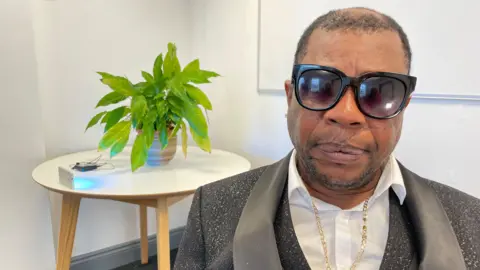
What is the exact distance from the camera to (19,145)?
1400 mm

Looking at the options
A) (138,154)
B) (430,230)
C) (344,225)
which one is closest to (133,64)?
(138,154)

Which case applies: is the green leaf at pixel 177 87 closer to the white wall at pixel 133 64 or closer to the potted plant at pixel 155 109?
the potted plant at pixel 155 109

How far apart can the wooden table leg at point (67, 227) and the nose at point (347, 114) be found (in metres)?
1.02

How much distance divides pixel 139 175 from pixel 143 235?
644 millimetres

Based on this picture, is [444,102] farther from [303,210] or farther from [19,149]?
[19,149]

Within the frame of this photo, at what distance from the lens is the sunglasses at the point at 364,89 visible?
1.97 feet

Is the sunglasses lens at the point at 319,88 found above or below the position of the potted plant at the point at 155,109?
above

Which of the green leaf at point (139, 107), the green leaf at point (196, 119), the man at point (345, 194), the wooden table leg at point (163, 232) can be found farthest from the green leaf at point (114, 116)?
the man at point (345, 194)

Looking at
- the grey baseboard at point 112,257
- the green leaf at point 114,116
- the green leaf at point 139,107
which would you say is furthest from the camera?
the grey baseboard at point 112,257

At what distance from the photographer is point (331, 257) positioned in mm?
676

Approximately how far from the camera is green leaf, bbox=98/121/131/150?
1217 mm

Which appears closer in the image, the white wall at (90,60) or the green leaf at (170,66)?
the green leaf at (170,66)

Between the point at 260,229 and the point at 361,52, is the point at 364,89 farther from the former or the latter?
the point at 260,229

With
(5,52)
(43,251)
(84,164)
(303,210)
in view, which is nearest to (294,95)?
(303,210)
